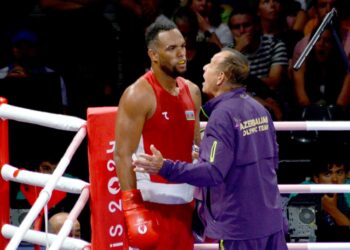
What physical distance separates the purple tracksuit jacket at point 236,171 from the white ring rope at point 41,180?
553 mm

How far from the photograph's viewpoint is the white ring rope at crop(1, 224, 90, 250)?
4574 millimetres

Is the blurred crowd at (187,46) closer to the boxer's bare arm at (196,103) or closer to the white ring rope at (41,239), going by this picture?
the white ring rope at (41,239)

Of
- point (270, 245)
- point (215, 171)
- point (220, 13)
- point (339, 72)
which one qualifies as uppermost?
point (220, 13)

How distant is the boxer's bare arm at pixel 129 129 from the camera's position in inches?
172

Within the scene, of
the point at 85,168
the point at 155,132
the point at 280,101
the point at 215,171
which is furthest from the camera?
the point at 280,101

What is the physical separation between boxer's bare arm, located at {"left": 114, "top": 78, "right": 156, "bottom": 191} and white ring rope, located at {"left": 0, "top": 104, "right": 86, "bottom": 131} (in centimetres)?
26

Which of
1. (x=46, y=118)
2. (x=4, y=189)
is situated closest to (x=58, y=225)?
(x=4, y=189)

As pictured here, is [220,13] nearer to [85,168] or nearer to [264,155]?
[85,168]

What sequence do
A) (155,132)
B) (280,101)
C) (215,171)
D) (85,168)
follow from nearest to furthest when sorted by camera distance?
(215,171), (155,132), (85,168), (280,101)

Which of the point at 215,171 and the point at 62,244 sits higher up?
the point at 215,171

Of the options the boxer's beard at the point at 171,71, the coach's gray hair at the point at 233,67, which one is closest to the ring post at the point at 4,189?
the boxer's beard at the point at 171,71

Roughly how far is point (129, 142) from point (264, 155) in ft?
1.91

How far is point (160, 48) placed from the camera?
14.7 feet

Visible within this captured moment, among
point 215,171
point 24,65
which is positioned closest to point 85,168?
point 24,65
